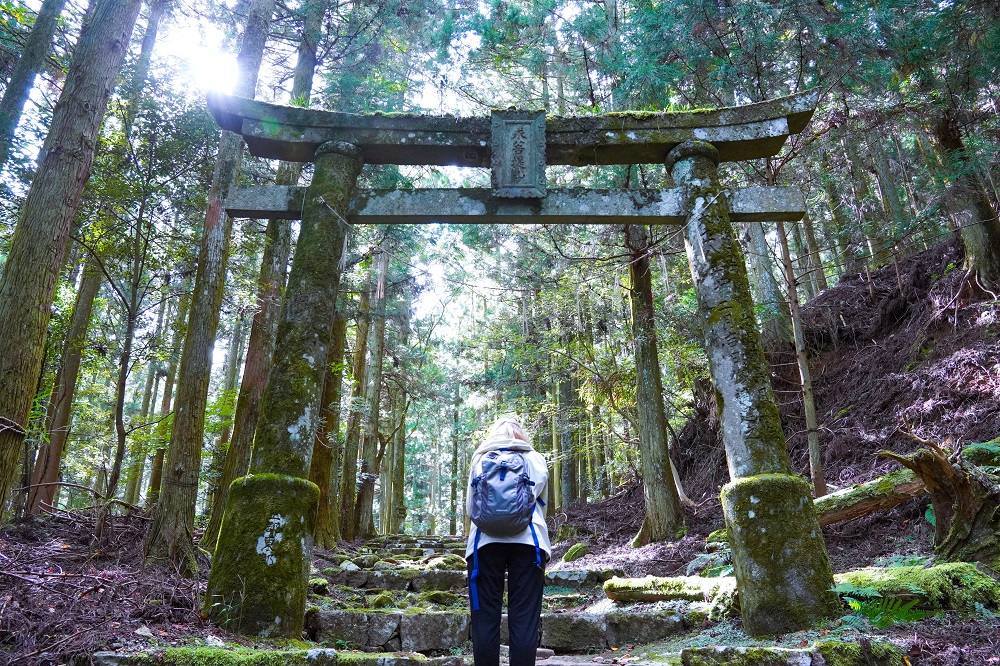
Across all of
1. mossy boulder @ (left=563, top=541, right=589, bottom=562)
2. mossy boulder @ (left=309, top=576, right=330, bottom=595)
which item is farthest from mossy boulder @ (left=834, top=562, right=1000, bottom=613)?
mossy boulder @ (left=563, top=541, right=589, bottom=562)

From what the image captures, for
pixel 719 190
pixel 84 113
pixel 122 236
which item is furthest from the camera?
pixel 122 236

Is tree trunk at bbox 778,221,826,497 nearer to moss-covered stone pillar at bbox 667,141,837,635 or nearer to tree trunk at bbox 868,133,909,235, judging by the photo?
moss-covered stone pillar at bbox 667,141,837,635

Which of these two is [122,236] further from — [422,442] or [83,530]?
[422,442]

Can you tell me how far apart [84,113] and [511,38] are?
7.71 meters

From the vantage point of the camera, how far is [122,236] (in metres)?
8.09

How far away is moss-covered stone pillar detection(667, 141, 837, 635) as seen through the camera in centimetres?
395

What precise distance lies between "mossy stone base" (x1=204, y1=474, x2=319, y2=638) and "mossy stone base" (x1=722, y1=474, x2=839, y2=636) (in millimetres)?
3148

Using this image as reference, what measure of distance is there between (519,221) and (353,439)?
924 centimetres

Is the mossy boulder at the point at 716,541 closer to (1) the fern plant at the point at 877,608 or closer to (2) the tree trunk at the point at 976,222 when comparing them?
(1) the fern plant at the point at 877,608

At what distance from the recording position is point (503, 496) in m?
3.28

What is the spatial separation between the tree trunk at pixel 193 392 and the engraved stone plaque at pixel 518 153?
2724mm

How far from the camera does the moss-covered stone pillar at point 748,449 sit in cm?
395

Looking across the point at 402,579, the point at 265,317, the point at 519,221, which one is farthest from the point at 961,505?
the point at 265,317

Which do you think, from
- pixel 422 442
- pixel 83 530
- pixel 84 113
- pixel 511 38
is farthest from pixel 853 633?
pixel 422 442
